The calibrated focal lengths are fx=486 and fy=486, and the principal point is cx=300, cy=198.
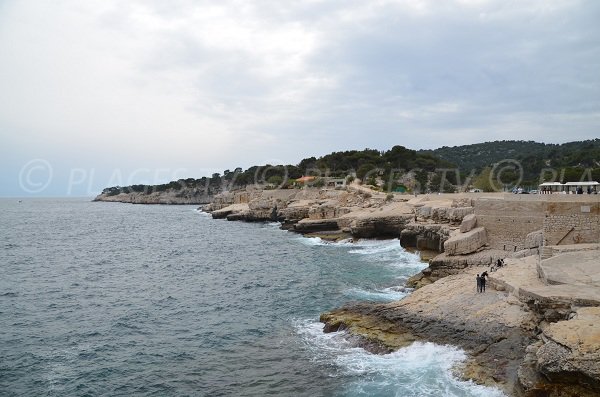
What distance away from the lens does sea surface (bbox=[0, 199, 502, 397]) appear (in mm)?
13945

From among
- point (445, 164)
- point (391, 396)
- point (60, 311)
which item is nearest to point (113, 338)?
point (60, 311)

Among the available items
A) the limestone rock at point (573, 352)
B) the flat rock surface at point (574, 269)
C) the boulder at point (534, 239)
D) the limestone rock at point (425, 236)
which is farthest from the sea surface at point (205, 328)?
the boulder at point (534, 239)

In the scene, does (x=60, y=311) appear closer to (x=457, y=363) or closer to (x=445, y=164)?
(x=457, y=363)

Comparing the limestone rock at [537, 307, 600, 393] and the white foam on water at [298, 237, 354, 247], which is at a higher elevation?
the limestone rock at [537, 307, 600, 393]

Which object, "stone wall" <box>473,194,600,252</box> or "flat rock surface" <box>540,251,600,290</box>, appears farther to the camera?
"stone wall" <box>473,194,600,252</box>

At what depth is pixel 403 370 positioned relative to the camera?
44.9 feet

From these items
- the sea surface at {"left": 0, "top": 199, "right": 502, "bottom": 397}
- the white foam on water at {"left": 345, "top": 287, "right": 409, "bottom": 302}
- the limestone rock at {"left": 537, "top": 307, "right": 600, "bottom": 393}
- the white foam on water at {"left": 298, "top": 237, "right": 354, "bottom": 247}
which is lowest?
the sea surface at {"left": 0, "top": 199, "right": 502, "bottom": 397}

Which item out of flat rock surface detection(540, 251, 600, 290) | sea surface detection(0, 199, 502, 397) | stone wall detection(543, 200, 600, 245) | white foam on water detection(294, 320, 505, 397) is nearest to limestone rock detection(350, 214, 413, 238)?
sea surface detection(0, 199, 502, 397)

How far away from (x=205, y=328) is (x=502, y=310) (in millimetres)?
11331

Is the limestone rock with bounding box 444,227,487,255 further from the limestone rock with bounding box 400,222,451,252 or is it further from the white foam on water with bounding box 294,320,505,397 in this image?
the white foam on water with bounding box 294,320,505,397

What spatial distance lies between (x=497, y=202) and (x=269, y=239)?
29078mm

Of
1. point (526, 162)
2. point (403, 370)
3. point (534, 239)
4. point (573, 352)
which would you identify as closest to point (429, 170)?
point (526, 162)

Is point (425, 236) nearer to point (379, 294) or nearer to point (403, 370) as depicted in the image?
point (379, 294)

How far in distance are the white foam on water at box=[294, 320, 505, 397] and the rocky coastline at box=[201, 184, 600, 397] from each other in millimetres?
352
